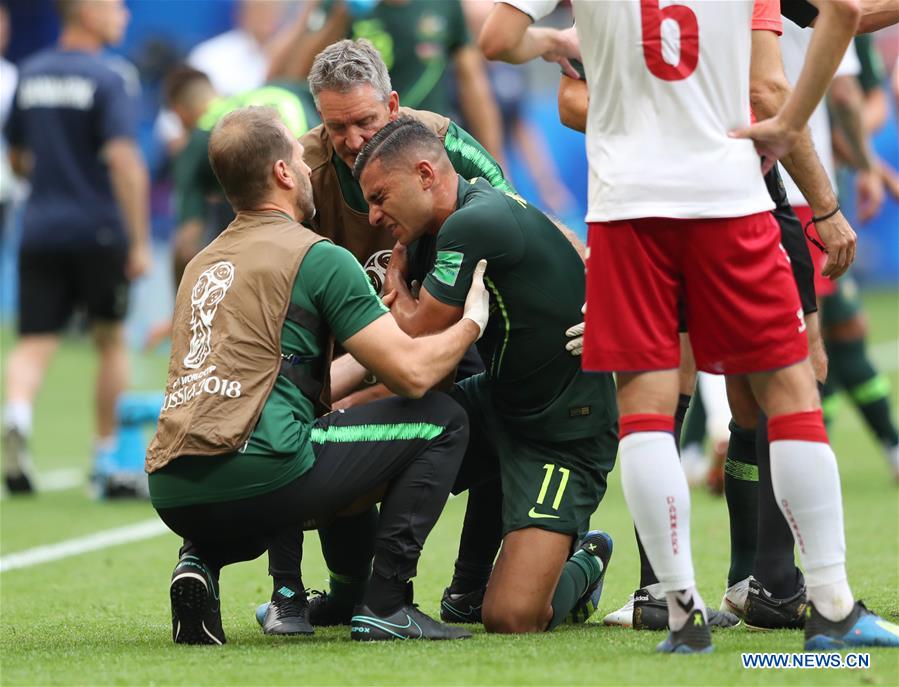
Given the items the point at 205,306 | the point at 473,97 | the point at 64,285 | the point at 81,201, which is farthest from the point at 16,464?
the point at 205,306

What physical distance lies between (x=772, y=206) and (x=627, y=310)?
45cm

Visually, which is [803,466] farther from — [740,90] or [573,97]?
[573,97]

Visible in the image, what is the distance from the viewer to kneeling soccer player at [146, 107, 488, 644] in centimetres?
431

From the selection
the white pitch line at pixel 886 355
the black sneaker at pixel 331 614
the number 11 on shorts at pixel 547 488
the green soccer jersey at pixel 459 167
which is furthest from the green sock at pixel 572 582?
the white pitch line at pixel 886 355

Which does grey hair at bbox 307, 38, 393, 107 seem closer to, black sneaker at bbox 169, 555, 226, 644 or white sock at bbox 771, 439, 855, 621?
black sneaker at bbox 169, 555, 226, 644

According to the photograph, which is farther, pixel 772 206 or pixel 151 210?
pixel 151 210

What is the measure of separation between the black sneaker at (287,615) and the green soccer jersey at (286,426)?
0.57 metres

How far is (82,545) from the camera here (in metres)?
7.18

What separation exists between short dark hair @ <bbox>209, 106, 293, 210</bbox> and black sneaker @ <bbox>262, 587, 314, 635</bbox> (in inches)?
46.0

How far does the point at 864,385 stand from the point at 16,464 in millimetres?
4667

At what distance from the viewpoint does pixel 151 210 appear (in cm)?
1825

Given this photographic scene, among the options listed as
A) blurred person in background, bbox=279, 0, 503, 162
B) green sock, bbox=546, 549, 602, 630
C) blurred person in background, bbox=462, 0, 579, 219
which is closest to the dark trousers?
green sock, bbox=546, 549, 602, 630

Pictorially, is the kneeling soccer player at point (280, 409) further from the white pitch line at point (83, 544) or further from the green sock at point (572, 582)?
the white pitch line at point (83, 544)

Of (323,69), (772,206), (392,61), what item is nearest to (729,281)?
(772,206)
